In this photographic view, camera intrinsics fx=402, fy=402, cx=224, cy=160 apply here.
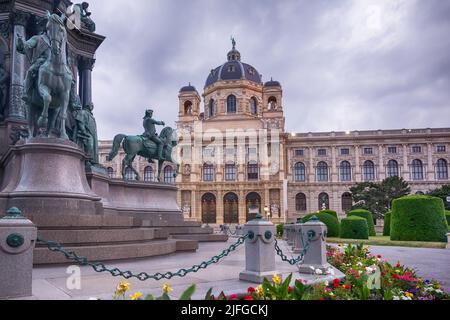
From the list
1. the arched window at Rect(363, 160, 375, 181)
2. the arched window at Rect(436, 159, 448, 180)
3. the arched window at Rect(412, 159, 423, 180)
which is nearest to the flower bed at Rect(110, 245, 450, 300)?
the arched window at Rect(363, 160, 375, 181)

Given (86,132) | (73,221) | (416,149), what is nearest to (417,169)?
(416,149)

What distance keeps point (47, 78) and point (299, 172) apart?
6906cm

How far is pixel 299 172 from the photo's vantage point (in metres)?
77.2

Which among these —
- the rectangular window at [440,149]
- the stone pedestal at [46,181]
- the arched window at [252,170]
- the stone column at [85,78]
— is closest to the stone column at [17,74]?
the stone pedestal at [46,181]

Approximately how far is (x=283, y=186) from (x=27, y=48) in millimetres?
63347

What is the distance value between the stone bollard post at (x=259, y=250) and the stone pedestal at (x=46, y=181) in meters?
5.25

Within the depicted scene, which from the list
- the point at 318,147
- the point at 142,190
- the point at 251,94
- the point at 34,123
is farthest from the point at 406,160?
the point at 34,123

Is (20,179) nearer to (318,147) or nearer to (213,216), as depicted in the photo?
(213,216)

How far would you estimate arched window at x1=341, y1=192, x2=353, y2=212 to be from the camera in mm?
74312

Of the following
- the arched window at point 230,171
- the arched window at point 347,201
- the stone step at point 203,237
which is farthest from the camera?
the arched window at point 230,171

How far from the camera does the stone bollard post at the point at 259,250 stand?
22.2 feet

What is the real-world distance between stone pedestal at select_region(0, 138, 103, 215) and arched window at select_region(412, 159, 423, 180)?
73.5 meters

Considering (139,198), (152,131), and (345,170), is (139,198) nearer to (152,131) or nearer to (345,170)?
(152,131)

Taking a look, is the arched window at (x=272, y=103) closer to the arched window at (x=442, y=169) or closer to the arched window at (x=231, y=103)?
the arched window at (x=231, y=103)
